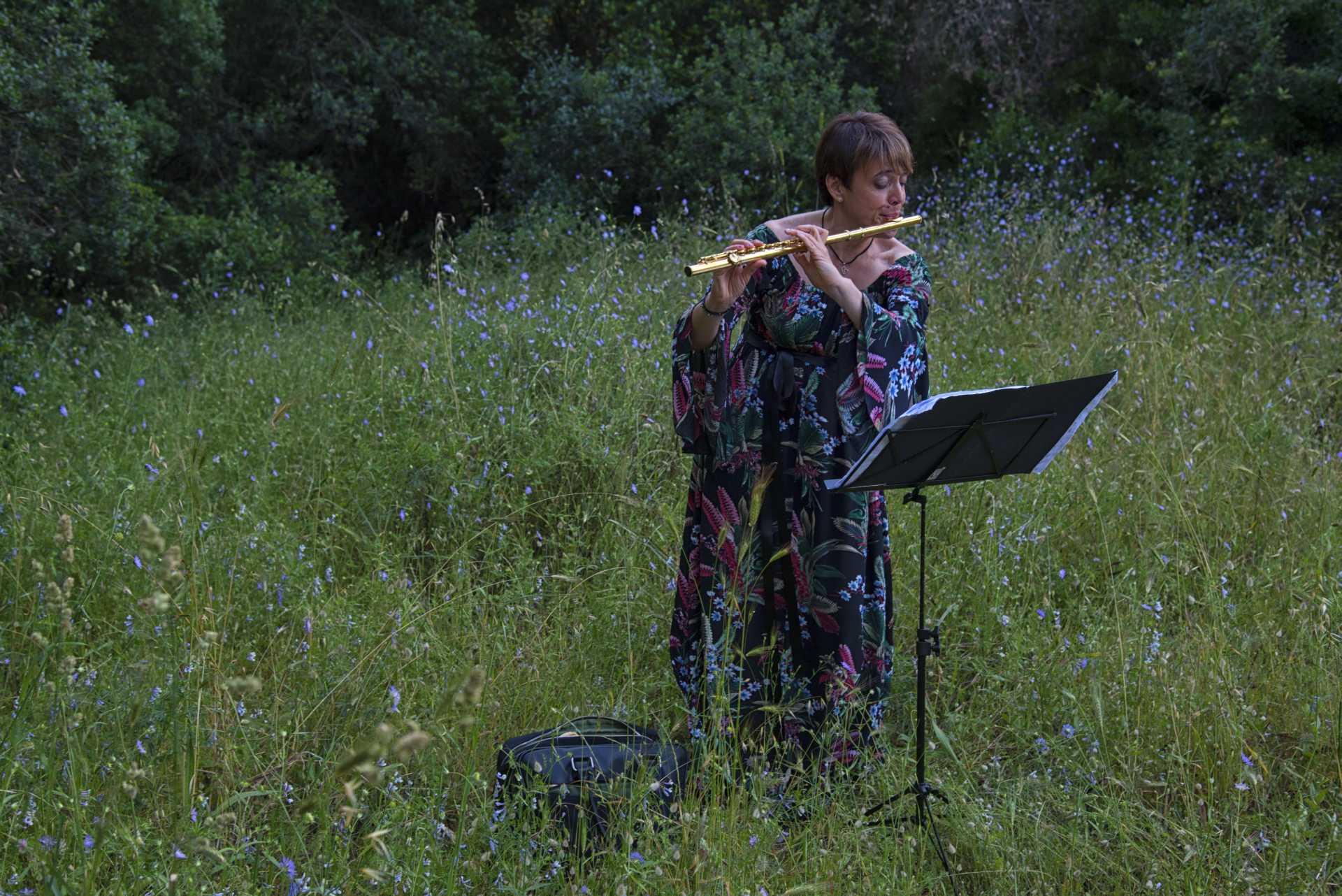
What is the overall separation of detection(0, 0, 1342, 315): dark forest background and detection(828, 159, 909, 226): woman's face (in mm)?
4024

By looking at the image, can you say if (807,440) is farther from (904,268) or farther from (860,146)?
(860,146)

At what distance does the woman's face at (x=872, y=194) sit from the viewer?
9.23 feet

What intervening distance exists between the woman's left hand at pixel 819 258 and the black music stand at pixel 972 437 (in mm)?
407

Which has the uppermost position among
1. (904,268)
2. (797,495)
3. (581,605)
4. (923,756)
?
(904,268)

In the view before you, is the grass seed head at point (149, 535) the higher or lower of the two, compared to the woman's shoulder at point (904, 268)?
lower

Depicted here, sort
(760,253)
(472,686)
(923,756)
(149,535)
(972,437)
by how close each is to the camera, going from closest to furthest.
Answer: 1. (472,686)
2. (149,535)
3. (972,437)
4. (923,756)
5. (760,253)

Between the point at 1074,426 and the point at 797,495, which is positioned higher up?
the point at 1074,426

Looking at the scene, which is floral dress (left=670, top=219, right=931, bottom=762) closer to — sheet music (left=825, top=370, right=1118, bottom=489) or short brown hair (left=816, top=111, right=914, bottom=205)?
short brown hair (left=816, top=111, right=914, bottom=205)

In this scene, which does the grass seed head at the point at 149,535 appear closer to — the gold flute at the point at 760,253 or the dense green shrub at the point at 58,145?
the gold flute at the point at 760,253

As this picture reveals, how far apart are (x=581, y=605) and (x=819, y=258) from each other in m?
1.34

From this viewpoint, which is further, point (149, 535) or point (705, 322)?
point (705, 322)

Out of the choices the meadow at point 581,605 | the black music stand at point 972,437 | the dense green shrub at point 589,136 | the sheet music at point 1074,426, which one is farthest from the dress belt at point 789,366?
the dense green shrub at point 589,136

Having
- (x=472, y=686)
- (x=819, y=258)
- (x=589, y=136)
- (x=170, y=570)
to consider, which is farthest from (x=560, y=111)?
(x=472, y=686)

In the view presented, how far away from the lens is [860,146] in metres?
2.80
